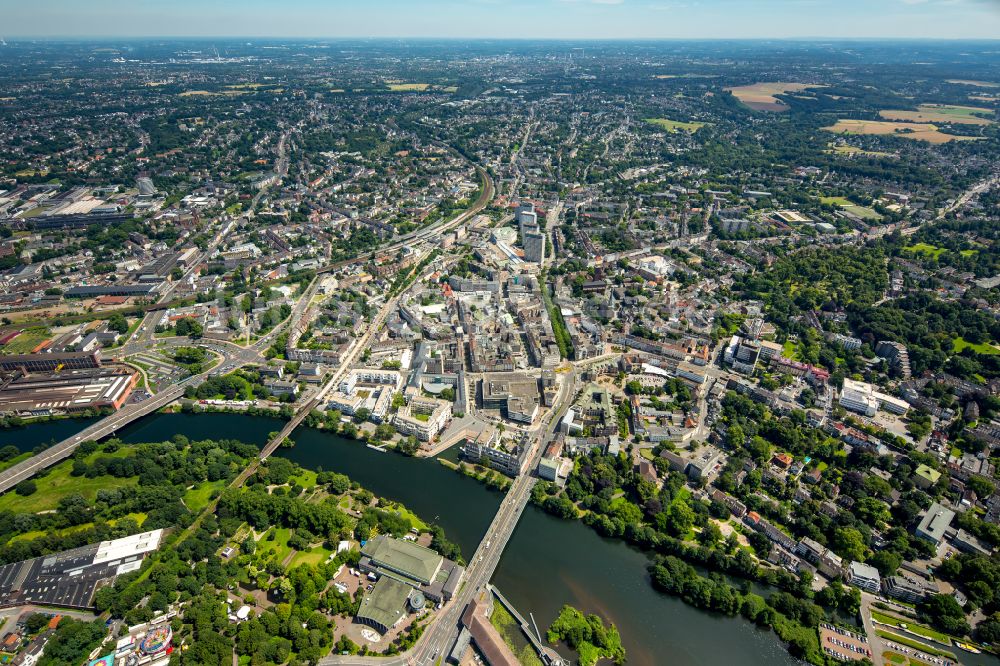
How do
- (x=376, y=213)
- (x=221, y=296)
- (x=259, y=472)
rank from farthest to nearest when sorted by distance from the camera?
(x=376, y=213)
(x=221, y=296)
(x=259, y=472)

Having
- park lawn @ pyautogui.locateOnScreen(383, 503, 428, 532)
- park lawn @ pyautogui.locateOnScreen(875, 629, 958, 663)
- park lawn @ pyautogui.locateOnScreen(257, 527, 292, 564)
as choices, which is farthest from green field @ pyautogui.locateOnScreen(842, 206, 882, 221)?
park lawn @ pyautogui.locateOnScreen(257, 527, 292, 564)


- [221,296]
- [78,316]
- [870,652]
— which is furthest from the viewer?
[221,296]

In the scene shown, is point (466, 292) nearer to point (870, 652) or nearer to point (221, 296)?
point (221, 296)

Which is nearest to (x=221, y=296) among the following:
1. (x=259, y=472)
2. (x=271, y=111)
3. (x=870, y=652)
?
(x=259, y=472)

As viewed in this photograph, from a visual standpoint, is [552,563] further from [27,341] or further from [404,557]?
[27,341]

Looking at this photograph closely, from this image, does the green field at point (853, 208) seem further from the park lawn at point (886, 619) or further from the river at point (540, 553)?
the river at point (540, 553)

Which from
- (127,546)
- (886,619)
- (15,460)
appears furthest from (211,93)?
(886,619)
